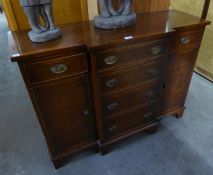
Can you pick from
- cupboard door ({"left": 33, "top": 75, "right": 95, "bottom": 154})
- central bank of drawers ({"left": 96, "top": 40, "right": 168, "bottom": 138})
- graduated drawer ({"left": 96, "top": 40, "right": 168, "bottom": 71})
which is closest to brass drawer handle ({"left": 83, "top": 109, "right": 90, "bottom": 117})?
cupboard door ({"left": 33, "top": 75, "right": 95, "bottom": 154})

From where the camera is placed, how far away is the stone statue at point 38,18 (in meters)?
0.89

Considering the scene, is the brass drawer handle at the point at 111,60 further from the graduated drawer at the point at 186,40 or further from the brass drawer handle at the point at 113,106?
the graduated drawer at the point at 186,40

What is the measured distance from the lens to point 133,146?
149 cm

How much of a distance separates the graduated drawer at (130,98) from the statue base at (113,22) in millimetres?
416

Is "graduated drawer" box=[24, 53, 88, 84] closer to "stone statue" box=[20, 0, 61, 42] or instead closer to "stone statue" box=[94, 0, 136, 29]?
"stone statue" box=[20, 0, 61, 42]

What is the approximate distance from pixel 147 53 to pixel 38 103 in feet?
2.26

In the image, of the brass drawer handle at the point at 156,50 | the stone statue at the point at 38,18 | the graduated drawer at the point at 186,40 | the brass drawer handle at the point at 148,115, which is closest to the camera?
the stone statue at the point at 38,18

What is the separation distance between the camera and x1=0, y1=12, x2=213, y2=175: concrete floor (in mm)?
1325

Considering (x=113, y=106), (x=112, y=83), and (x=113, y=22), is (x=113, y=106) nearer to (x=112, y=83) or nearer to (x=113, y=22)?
(x=112, y=83)

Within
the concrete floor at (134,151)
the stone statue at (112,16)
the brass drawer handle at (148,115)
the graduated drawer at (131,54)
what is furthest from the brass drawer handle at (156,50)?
the concrete floor at (134,151)

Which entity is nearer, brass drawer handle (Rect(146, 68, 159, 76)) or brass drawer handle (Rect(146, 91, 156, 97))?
brass drawer handle (Rect(146, 68, 159, 76))

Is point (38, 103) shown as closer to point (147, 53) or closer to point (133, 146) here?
point (147, 53)

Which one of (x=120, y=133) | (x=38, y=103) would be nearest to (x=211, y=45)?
A: (x=120, y=133)

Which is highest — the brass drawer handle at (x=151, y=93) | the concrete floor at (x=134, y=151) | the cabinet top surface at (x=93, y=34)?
the cabinet top surface at (x=93, y=34)
